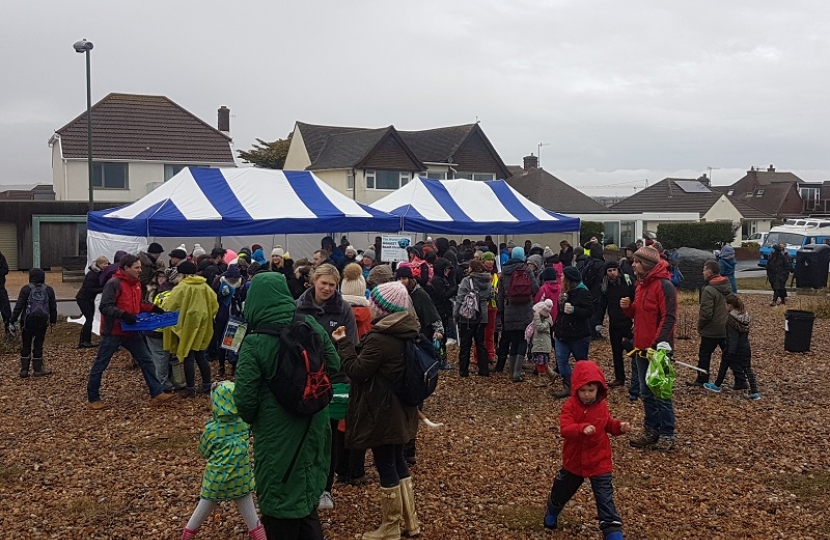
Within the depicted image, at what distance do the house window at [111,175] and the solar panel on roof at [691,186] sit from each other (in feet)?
128

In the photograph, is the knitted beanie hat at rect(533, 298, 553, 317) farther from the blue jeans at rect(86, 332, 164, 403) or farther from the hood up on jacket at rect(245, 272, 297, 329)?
the hood up on jacket at rect(245, 272, 297, 329)

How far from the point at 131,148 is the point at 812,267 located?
94.7 ft

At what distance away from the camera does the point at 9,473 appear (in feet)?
20.8

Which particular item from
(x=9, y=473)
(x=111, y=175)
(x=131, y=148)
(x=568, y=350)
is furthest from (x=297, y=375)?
(x=131, y=148)

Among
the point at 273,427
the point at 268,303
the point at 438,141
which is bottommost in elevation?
the point at 273,427

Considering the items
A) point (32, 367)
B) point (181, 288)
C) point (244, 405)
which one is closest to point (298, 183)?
point (32, 367)

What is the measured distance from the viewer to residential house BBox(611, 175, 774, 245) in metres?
52.5

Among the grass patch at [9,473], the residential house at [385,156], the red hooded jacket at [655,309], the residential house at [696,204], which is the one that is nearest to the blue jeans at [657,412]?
the red hooded jacket at [655,309]

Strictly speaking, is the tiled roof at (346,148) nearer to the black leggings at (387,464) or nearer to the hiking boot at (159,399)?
the hiking boot at (159,399)

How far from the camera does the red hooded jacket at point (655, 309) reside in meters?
6.74

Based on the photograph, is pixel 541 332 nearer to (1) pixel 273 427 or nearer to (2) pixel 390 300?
(2) pixel 390 300

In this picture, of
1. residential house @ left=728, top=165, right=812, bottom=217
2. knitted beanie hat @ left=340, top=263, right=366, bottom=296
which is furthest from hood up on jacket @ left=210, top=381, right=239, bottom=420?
residential house @ left=728, top=165, right=812, bottom=217

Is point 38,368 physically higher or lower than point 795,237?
lower

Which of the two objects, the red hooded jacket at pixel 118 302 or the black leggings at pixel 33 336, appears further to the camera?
the black leggings at pixel 33 336
